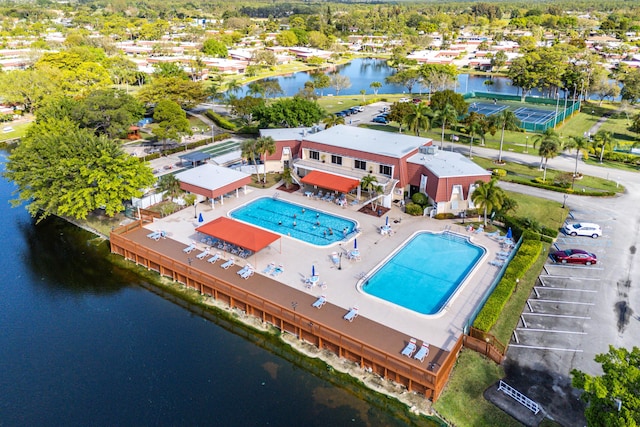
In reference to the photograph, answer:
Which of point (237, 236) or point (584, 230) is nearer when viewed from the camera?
point (237, 236)

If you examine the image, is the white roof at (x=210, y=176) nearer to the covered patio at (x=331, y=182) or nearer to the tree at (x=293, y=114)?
the covered patio at (x=331, y=182)

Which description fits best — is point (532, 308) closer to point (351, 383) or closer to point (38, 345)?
point (351, 383)

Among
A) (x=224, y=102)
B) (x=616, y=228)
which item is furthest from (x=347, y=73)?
(x=616, y=228)

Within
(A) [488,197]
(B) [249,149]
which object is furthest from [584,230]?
(B) [249,149]

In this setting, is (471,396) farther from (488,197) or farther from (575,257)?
(488,197)

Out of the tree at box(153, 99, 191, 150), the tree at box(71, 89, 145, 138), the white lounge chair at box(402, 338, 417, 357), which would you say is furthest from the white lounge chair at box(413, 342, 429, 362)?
the tree at box(71, 89, 145, 138)

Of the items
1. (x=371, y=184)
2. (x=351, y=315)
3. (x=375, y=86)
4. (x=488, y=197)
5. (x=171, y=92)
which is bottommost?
(x=351, y=315)
